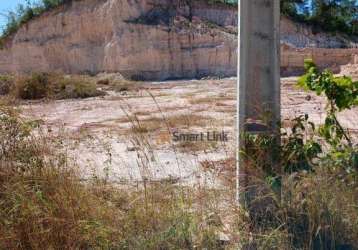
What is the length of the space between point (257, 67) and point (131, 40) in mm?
36338

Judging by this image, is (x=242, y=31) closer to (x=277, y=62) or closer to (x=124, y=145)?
(x=277, y=62)

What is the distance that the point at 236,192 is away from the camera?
2787 millimetres

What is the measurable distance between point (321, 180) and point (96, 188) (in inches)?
61.3

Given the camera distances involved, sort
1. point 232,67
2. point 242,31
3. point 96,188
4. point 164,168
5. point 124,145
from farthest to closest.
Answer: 1. point 232,67
2. point 124,145
3. point 164,168
4. point 96,188
5. point 242,31

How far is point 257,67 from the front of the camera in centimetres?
278

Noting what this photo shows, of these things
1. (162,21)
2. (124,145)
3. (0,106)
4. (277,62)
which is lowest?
(124,145)

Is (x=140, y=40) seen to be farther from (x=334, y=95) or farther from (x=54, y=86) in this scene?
(x=334, y=95)

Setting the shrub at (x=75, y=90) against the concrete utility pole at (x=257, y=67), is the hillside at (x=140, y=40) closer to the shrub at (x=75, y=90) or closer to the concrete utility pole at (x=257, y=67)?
the shrub at (x=75, y=90)

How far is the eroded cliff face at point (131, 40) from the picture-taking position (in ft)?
121

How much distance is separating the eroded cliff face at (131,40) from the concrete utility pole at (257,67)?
32961 mm

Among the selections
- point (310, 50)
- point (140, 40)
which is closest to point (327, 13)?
point (310, 50)

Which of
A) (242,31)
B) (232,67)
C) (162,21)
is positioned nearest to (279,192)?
(242,31)

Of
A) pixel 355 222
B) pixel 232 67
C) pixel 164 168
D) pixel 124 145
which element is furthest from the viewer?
pixel 232 67

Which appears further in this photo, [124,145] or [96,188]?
[124,145]
